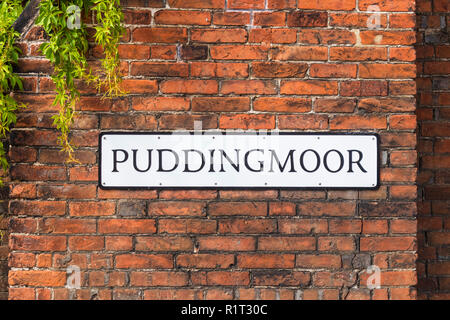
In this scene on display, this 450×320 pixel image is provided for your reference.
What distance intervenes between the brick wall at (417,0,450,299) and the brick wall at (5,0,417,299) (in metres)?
0.29

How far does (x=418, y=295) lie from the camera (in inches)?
84.7

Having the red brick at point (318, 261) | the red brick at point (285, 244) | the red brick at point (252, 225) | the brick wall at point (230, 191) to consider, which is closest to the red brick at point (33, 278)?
the brick wall at point (230, 191)

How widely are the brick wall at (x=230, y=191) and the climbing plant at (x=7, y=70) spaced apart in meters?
0.05

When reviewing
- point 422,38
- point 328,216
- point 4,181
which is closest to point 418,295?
point 328,216

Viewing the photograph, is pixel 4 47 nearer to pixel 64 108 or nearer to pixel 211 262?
pixel 64 108

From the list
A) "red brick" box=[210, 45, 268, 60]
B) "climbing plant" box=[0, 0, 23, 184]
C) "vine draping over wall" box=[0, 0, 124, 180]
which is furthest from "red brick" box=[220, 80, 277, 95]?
"climbing plant" box=[0, 0, 23, 184]

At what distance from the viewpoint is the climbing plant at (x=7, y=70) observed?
1.80 metres

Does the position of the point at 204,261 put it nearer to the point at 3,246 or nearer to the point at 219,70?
the point at 219,70

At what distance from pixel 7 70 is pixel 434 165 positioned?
2.10 m

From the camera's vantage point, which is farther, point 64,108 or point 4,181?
point 4,181

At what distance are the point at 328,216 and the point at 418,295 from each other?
0.72 m

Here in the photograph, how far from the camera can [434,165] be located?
2150mm

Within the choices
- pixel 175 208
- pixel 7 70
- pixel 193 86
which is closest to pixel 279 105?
pixel 193 86
